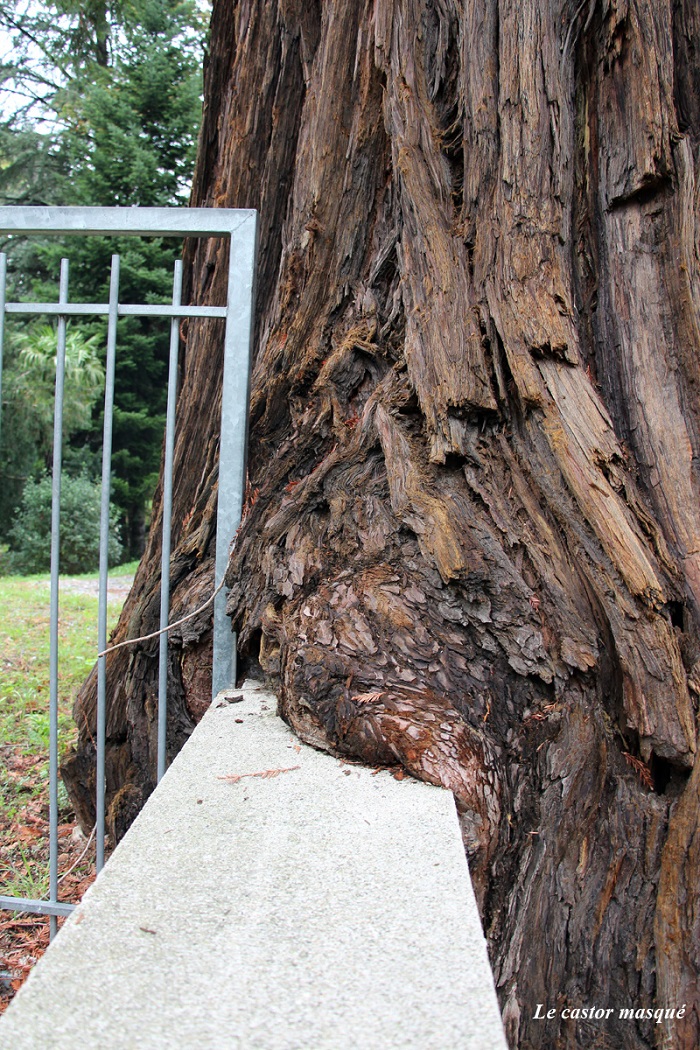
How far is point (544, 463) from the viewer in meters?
1.98

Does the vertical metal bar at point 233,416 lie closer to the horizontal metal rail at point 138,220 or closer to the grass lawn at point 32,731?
the horizontal metal rail at point 138,220

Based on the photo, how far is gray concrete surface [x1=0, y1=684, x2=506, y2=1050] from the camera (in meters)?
0.90

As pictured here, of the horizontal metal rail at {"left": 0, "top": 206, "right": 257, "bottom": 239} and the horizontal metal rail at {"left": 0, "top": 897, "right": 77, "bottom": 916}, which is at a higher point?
the horizontal metal rail at {"left": 0, "top": 206, "right": 257, "bottom": 239}

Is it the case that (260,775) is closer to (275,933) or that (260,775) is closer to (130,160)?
(275,933)

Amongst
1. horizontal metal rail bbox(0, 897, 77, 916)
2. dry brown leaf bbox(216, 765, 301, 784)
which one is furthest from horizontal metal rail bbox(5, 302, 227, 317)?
horizontal metal rail bbox(0, 897, 77, 916)

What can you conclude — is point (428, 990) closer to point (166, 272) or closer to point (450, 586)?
point (450, 586)

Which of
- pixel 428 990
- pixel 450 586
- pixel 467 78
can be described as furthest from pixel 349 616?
pixel 467 78

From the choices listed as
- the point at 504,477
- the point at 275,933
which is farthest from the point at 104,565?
the point at 275,933

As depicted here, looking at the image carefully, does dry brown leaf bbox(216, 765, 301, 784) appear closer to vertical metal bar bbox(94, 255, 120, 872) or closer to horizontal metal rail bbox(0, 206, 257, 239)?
vertical metal bar bbox(94, 255, 120, 872)

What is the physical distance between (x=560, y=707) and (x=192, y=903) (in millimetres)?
973

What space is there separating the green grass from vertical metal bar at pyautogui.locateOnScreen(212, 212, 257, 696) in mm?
2267

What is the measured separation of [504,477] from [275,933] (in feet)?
4.35

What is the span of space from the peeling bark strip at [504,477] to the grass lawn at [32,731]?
726 millimetres

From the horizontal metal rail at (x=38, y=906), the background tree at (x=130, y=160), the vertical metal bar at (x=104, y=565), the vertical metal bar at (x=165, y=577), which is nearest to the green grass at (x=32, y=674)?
the horizontal metal rail at (x=38, y=906)
